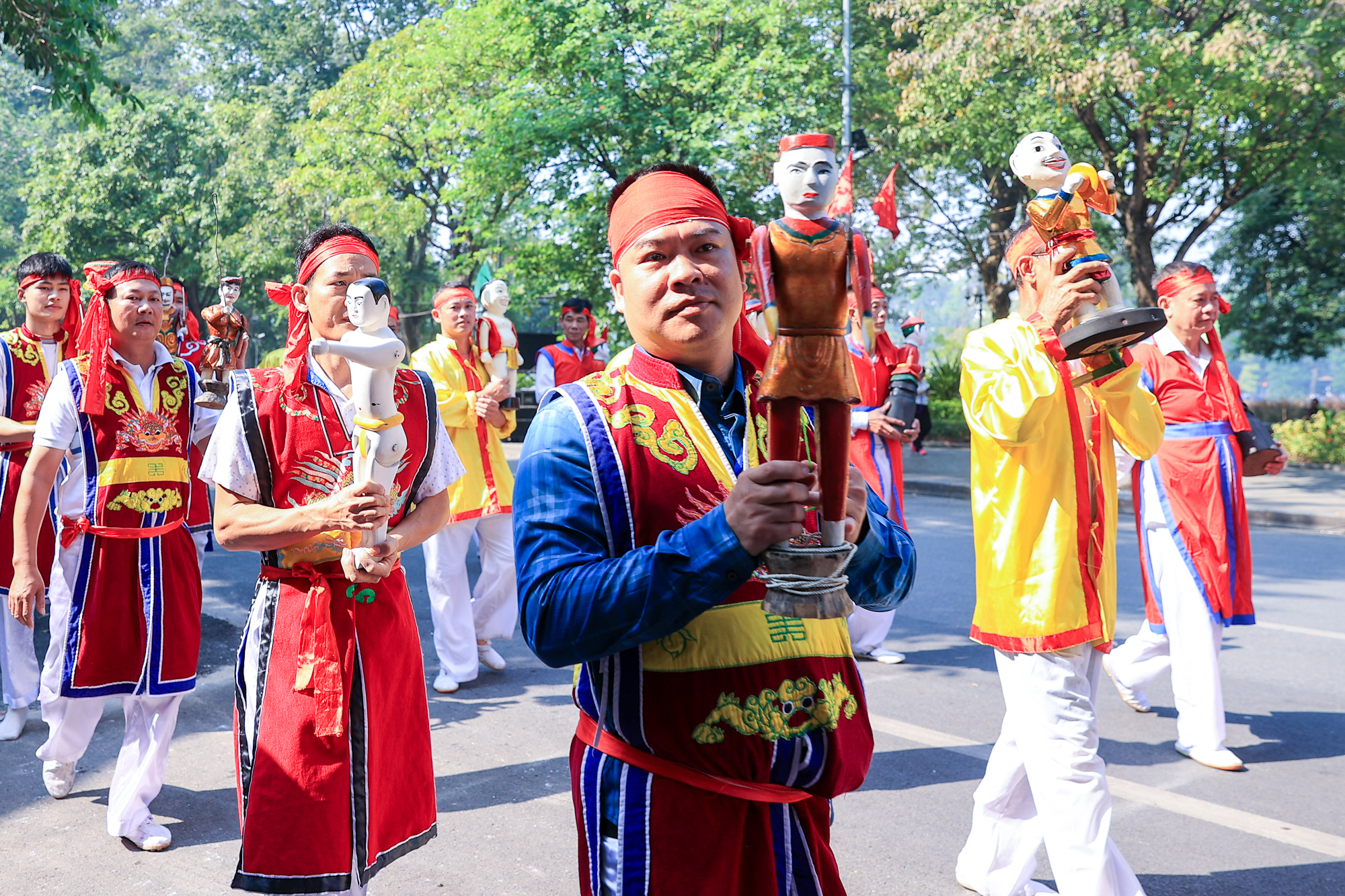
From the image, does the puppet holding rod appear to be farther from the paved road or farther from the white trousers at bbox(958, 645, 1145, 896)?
the white trousers at bbox(958, 645, 1145, 896)

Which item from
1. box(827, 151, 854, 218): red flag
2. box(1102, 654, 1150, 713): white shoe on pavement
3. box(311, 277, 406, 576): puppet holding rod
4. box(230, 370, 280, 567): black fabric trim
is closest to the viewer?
box(827, 151, 854, 218): red flag

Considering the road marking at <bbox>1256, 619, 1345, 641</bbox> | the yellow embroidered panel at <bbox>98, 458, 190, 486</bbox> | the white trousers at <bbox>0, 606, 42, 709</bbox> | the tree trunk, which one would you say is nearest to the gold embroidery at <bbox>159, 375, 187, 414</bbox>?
the yellow embroidered panel at <bbox>98, 458, 190, 486</bbox>

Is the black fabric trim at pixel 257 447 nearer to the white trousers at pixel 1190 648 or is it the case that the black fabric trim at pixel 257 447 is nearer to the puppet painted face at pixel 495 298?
the white trousers at pixel 1190 648

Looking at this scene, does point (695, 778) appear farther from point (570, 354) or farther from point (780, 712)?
point (570, 354)

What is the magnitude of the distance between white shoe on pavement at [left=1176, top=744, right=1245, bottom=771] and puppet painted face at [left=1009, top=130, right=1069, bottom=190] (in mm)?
2898

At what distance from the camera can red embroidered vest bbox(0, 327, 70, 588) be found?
5.51m

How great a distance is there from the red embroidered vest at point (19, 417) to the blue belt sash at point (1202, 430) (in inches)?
215

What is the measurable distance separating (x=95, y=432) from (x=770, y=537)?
347cm

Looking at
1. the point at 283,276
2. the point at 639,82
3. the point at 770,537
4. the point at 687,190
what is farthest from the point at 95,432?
the point at 283,276

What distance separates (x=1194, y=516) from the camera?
495cm

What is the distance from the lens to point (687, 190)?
190cm

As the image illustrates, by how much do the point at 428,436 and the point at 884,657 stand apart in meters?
4.05

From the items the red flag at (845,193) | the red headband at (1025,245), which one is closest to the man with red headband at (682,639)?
the red flag at (845,193)

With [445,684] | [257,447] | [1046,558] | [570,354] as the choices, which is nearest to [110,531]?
[257,447]
